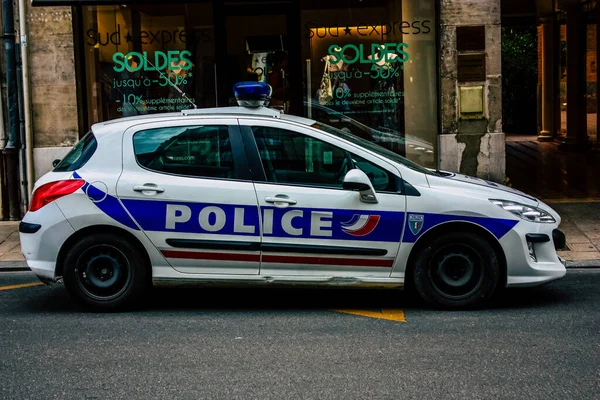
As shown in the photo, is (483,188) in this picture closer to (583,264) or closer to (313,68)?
(583,264)

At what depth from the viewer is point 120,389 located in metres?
5.26

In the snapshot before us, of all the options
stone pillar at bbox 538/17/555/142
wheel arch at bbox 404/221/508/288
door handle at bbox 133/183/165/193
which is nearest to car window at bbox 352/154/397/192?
wheel arch at bbox 404/221/508/288

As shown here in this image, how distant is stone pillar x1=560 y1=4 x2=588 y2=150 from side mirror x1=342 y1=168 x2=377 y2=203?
14.5m

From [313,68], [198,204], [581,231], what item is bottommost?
[581,231]

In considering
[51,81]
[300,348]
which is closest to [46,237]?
[300,348]

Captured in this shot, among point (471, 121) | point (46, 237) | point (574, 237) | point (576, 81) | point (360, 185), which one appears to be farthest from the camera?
point (576, 81)

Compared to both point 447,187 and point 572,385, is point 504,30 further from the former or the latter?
point 572,385

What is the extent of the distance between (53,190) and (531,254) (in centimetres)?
376

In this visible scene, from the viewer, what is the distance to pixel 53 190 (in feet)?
23.6

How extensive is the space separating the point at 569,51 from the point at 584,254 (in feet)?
40.5

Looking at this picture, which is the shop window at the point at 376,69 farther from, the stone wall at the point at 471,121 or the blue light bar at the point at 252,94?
the blue light bar at the point at 252,94

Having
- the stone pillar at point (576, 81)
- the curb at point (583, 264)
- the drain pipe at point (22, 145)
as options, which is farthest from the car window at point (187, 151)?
the stone pillar at point (576, 81)

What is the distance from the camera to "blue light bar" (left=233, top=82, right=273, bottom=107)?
7598 millimetres

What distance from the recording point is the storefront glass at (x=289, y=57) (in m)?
12.6
